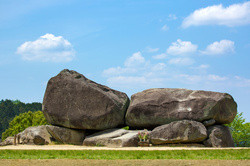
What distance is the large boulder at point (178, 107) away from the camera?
20422 millimetres

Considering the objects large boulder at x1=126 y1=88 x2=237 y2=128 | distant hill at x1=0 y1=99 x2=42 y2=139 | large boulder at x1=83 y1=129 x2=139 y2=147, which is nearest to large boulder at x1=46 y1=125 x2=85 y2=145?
large boulder at x1=83 y1=129 x2=139 y2=147

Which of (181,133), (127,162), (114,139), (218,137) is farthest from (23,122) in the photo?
(127,162)

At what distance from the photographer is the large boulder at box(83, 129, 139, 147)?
19250 mm

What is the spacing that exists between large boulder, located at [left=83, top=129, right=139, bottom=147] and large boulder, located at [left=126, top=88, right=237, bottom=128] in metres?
1.62

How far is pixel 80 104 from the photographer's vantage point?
22062 mm

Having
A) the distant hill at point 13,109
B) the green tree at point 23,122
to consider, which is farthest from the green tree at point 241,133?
the distant hill at point 13,109

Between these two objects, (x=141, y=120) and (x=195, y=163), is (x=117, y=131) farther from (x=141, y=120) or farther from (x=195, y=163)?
(x=195, y=163)

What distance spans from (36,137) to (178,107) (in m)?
9.60

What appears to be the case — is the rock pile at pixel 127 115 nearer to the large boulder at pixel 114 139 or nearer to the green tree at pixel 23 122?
the large boulder at pixel 114 139

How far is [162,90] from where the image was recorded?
22.2 meters

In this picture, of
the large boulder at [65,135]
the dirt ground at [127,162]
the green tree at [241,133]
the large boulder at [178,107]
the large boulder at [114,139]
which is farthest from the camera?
the green tree at [241,133]

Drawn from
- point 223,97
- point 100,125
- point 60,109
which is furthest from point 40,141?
point 223,97

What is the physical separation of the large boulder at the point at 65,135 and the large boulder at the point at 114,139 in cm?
152

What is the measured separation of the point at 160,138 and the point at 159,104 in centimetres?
265
